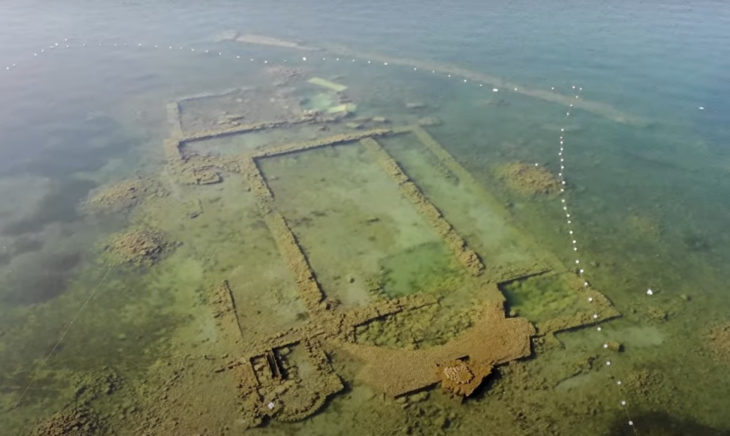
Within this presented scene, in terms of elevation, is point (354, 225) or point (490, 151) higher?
point (490, 151)

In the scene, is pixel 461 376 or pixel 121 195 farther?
pixel 121 195

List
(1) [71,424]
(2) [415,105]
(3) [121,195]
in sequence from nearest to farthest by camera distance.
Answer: (1) [71,424]
(3) [121,195]
(2) [415,105]

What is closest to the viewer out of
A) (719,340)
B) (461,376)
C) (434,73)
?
(461,376)

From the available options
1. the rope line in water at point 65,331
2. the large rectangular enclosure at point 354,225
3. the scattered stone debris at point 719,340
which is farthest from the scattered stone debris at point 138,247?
the scattered stone debris at point 719,340

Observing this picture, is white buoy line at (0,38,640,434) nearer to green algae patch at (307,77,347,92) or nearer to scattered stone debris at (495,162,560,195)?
scattered stone debris at (495,162,560,195)

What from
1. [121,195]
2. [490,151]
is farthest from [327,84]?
[121,195]

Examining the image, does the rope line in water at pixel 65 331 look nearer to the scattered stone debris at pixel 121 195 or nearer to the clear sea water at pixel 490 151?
the clear sea water at pixel 490 151

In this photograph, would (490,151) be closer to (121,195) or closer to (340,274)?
(340,274)

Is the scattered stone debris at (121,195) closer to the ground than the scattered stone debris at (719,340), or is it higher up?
higher up

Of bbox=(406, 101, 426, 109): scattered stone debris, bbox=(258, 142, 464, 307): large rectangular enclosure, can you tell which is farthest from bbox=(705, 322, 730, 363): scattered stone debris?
bbox=(406, 101, 426, 109): scattered stone debris
